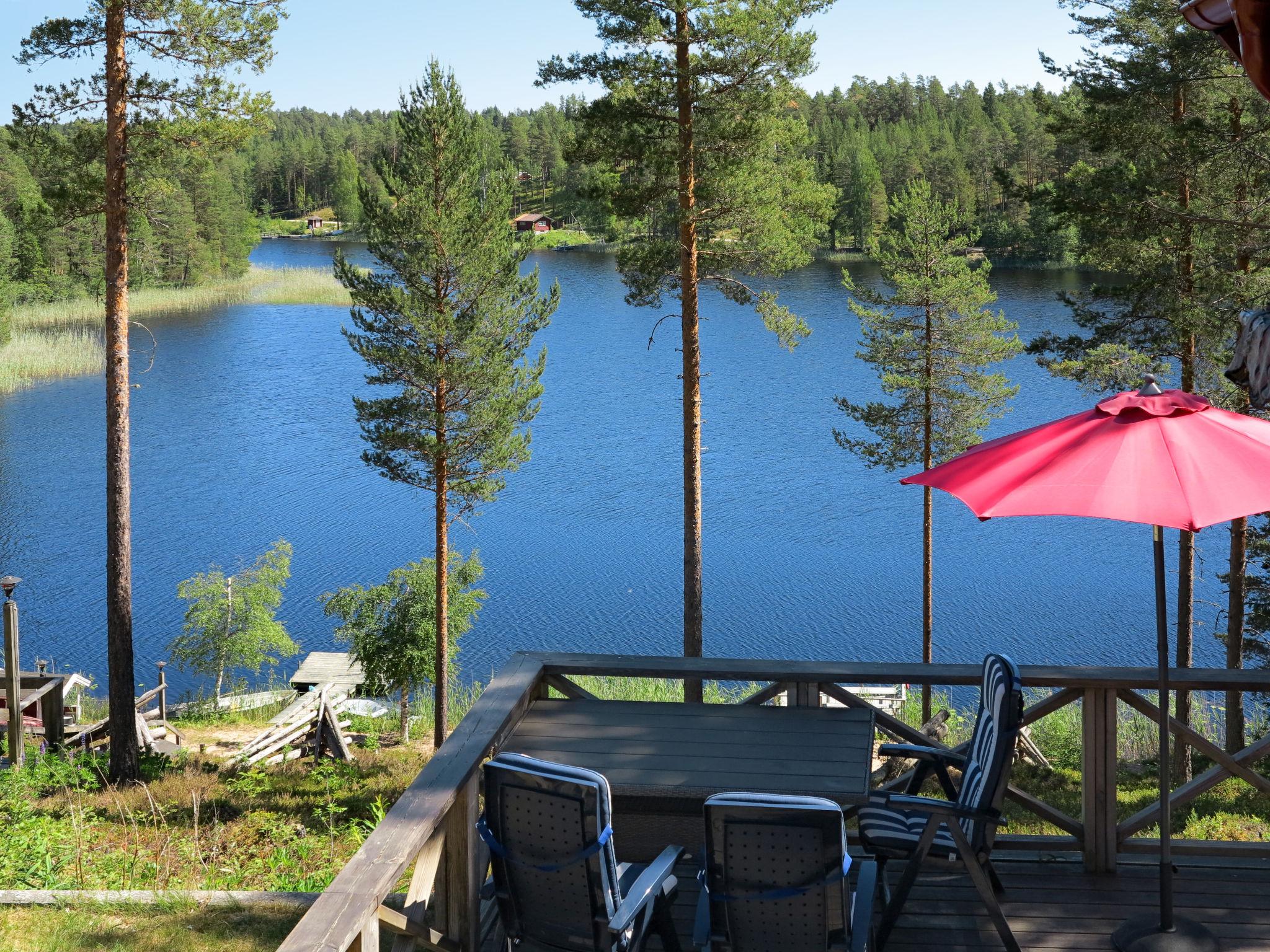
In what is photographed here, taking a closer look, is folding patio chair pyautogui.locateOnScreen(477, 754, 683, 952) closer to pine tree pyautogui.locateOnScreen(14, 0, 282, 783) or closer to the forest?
pine tree pyautogui.locateOnScreen(14, 0, 282, 783)

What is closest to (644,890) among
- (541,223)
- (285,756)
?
(285,756)

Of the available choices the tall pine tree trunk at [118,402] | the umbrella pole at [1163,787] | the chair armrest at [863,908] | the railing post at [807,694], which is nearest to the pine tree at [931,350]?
the tall pine tree trunk at [118,402]

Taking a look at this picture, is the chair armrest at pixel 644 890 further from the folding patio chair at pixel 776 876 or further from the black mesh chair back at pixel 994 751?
the black mesh chair back at pixel 994 751

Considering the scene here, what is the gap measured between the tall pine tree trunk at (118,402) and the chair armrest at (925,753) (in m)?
9.26

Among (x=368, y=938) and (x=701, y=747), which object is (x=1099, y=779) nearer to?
(x=701, y=747)

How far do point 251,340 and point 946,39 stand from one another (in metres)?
28.0

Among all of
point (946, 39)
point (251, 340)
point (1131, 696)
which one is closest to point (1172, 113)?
point (1131, 696)

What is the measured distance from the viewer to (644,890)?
9.75 feet

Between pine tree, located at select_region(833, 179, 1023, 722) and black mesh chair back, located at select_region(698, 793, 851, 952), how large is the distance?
1428cm

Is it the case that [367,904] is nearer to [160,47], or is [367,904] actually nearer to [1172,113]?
[160,47]

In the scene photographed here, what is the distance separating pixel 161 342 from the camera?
145 ft

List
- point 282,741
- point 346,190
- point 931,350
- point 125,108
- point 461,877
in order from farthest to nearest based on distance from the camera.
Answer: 1. point 346,190
2. point 931,350
3. point 282,741
4. point 125,108
5. point 461,877

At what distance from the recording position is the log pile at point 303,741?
14.0 metres

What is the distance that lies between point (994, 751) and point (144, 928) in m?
2.74
